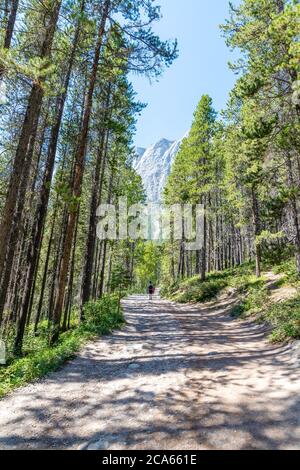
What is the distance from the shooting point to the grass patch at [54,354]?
7.69m

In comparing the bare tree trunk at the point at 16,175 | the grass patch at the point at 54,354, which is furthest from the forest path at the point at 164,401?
the bare tree trunk at the point at 16,175

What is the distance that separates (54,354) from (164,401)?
13.9ft

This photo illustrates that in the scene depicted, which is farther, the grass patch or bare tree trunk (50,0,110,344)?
bare tree trunk (50,0,110,344)

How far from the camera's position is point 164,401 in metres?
5.98

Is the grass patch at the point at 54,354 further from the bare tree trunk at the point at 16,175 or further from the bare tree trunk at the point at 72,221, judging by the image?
the bare tree trunk at the point at 16,175

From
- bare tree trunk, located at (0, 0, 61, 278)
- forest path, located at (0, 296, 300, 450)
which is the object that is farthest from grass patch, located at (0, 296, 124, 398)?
bare tree trunk, located at (0, 0, 61, 278)

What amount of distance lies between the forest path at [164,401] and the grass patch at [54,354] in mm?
340

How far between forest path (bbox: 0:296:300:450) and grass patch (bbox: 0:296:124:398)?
0.34m

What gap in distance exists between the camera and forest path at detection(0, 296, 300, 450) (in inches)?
185

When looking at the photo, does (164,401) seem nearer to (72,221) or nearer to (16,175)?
(16,175)

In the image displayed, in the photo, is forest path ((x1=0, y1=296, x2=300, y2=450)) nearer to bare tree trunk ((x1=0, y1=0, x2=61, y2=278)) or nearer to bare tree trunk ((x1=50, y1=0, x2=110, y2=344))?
bare tree trunk ((x1=50, y1=0, x2=110, y2=344))

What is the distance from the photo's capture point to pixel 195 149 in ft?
88.1

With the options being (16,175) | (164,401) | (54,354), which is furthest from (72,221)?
(164,401)

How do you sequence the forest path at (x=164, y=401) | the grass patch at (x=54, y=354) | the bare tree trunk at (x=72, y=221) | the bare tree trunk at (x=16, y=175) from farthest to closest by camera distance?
the bare tree trunk at (x=72, y=221) → the bare tree trunk at (x=16, y=175) → the grass patch at (x=54, y=354) → the forest path at (x=164, y=401)
